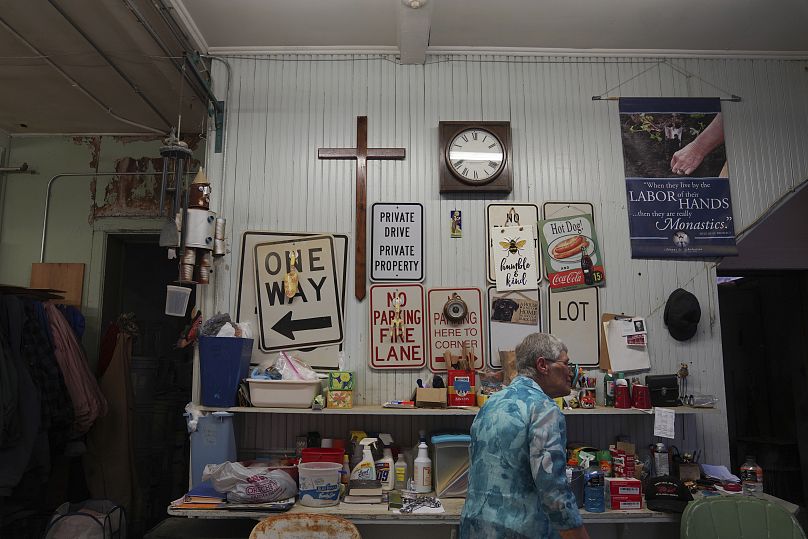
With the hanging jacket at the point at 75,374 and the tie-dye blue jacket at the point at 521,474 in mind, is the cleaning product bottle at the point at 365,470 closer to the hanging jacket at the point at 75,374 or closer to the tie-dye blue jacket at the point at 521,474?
the tie-dye blue jacket at the point at 521,474

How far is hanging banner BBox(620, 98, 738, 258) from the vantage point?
3816 mm

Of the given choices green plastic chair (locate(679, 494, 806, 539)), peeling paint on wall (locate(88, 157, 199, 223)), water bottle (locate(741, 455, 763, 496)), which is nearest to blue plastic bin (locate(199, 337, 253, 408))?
peeling paint on wall (locate(88, 157, 199, 223))

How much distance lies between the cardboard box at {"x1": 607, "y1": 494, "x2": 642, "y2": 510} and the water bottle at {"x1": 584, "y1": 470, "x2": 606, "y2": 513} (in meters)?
0.06

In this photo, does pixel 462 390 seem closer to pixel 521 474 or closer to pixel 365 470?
pixel 365 470

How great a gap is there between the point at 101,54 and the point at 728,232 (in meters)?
4.22

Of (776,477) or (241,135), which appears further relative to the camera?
(776,477)

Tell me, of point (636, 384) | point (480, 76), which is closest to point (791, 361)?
point (636, 384)

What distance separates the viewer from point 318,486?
3.08 metres

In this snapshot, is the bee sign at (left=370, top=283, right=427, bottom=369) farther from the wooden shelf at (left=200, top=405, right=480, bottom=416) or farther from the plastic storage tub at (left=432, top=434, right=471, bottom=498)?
the plastic storage tub at (left=432, top=434, right=471, bottom=498)

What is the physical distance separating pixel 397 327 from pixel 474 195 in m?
1.00

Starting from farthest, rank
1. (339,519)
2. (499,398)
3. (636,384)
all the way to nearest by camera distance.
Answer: (636,384), (339,519), (499,398)

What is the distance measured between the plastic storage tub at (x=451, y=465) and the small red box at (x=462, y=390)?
198mm

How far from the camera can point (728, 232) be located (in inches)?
151

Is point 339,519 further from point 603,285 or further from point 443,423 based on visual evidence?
point 603,285
